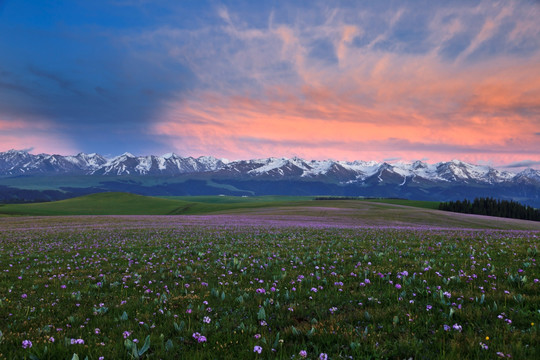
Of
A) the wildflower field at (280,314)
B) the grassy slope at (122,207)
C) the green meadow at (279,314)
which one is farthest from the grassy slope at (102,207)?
the wildflower field at (280,314)

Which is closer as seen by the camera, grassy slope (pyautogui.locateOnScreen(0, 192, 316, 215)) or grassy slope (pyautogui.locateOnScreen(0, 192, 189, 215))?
grassy slope (pyautogui.locateOnScreen(0, 192, 189, 215))

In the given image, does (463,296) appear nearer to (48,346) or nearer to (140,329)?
(140,329)

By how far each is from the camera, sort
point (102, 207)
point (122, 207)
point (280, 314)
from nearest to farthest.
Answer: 1. point (280, 314)
2. point (102, 207)
3. point (122, 207)

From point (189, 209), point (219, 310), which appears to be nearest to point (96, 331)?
point (219, 310)

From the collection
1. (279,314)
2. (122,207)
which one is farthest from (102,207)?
(279,314)

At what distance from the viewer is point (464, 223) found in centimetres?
5562

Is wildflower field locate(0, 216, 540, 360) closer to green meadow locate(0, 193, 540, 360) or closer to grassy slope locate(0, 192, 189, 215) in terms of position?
green meadow locate(0, 193, 540, 360)

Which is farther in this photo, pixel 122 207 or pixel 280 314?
pixel 122 207

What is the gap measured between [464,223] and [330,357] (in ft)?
216

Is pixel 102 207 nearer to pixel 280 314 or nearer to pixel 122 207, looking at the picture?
pixel 122 207

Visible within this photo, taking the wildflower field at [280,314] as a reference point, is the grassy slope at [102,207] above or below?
below

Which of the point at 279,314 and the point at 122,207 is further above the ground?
the point at 279,314

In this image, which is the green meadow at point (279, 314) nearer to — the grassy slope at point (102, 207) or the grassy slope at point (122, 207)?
the grassy slope at point (122, 207)

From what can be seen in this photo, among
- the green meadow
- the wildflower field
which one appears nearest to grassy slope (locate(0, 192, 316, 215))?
the green meadow
